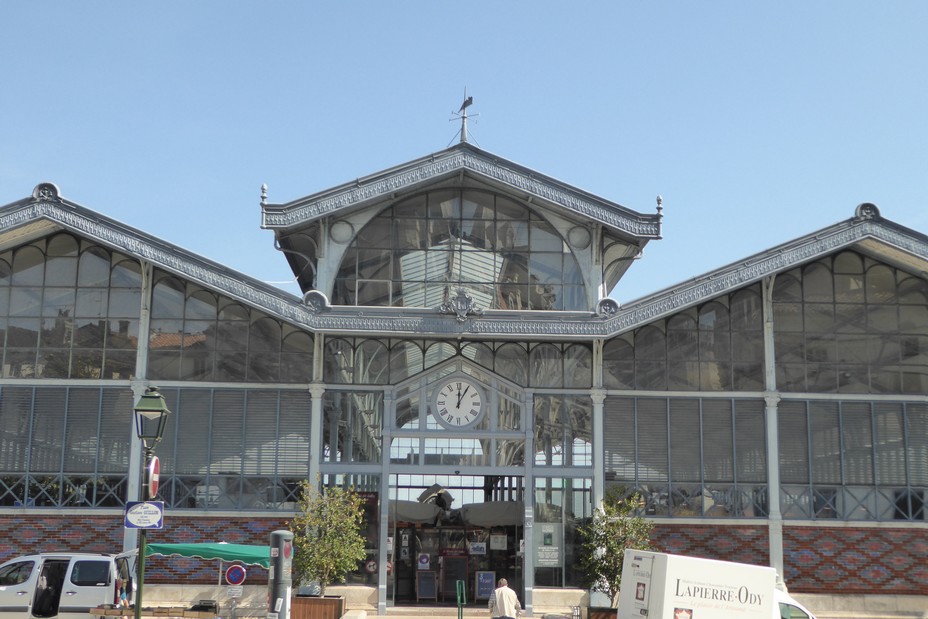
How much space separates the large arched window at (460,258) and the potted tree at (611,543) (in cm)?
522

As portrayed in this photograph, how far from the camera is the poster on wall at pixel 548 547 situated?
26641 mm

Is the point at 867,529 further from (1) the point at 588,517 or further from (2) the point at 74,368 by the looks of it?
(2) the point at 74,368

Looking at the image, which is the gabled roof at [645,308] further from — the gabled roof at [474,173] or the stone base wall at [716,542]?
the stone base wall at [716,542]

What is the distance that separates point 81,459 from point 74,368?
2.24 m

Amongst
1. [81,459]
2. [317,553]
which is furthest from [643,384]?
[81,459]

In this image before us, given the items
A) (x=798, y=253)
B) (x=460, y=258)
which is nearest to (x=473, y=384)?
(x=460, y=258)

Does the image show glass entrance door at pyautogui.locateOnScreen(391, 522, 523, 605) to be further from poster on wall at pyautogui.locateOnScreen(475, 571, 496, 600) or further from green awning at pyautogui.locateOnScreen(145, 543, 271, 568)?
green awning at pyautogui.locateOnScreen(145, 543, 271, 568)

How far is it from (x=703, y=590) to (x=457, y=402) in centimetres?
1022

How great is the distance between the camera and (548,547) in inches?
1051

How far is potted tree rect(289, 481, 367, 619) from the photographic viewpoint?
2458 centimetres

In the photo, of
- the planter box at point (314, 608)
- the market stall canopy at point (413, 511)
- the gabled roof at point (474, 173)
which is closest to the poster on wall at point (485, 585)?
the market stall canopy at point (413, 511)

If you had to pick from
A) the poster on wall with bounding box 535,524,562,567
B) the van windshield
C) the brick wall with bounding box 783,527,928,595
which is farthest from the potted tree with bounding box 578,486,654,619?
the van windshield

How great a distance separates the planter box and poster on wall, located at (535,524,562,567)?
201 inches

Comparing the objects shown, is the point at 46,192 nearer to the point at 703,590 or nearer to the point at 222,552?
the point at 222,552
